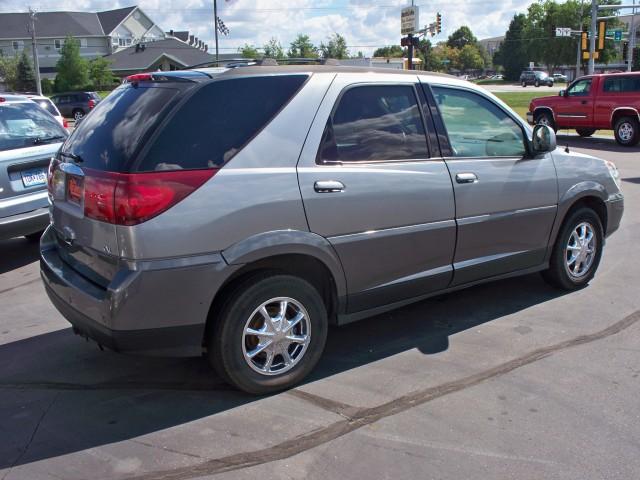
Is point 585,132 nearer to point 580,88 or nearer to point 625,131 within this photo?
point 580,88

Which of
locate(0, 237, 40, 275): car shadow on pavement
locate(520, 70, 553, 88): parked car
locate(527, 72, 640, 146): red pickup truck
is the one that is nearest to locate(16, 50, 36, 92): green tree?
locate(520, 70, 553, 88): parked car

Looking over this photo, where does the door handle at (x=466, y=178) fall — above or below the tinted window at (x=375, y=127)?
below

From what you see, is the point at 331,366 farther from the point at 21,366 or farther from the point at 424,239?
the point at 21,366

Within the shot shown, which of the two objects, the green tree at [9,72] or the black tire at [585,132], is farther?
the green tree at [9,72]

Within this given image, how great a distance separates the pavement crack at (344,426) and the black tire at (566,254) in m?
0.96

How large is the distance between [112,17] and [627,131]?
268ft

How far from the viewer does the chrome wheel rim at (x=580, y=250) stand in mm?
5438

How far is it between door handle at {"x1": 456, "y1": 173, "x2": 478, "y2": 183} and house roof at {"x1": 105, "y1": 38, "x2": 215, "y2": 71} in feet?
227

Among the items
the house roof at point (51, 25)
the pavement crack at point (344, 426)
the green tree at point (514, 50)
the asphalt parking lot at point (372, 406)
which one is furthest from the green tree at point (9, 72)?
the green tree at point (514, 50)

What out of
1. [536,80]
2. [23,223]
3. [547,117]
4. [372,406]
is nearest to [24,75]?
[536,80]

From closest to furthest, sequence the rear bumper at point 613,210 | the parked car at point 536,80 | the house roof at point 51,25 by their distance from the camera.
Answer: the rear bumper at point 613,210 < the parked car at point 536,80 < the house roof at point 51,25

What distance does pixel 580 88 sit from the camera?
19234 millimetres

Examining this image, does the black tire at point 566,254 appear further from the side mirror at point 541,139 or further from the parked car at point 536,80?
the parked car at point 536,80

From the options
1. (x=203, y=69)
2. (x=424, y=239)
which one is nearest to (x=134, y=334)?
(x=203, y=69)
